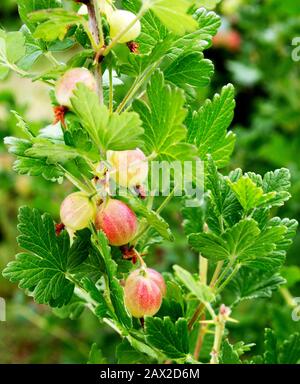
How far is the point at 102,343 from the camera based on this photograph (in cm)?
149

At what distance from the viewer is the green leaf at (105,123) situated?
0.49m

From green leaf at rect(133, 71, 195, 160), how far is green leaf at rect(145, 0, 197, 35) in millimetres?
41

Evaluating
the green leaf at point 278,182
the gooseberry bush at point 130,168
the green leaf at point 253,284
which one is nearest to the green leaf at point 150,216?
the gooseberry bush at point 130,168

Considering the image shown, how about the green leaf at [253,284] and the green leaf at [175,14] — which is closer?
the green leaf at [175,14]

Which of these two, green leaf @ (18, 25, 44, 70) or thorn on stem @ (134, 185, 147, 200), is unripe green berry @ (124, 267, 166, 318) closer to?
thorn on stem @ (134, 185, 147, 200)

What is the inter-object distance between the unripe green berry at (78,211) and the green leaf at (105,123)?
0.17 ft

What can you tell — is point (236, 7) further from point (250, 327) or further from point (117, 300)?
point (117, 300)

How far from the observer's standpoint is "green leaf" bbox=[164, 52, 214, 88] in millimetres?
595

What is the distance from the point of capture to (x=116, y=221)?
543mm

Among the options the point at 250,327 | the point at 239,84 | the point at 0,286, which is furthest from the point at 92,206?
the point at 0,286

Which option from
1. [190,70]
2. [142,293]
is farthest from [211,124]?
[142,293]

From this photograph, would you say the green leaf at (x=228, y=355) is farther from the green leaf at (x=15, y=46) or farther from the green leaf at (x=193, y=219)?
the green leaf at (x=15, y=46)

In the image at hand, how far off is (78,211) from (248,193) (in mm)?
134
